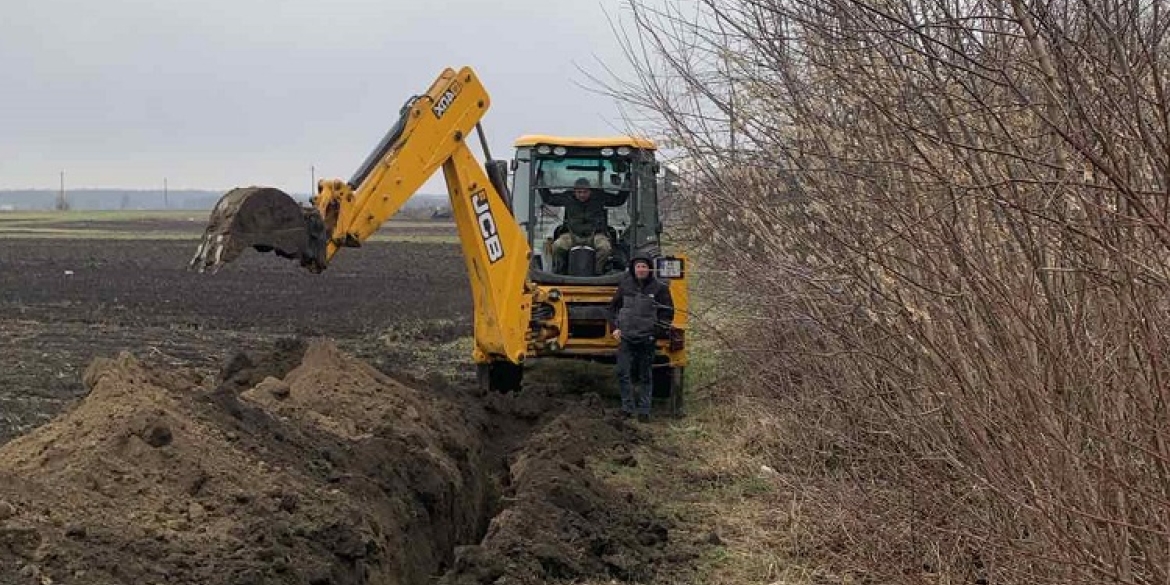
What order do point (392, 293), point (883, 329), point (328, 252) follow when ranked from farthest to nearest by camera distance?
point (392, 293)
point (328, 252)
point (883, 329)

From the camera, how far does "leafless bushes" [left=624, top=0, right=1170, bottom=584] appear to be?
3711 mm

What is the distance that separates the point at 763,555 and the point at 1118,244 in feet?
12.7

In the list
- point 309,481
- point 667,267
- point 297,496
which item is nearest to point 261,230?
point 309,481

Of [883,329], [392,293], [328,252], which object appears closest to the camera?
[883,329]

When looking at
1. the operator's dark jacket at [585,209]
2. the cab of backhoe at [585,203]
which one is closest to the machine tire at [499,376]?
the cab of backhoe at [585,203]

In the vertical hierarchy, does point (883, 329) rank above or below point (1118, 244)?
below

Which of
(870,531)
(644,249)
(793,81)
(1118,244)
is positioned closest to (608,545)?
(870,531)

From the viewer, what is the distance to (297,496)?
731 cm

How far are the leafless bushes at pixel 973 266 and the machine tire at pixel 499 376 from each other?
479 centimetres

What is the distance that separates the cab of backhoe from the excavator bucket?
12.9ft

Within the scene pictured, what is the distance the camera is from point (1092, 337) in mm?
4418

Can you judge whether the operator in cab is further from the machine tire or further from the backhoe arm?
the backhoe arm

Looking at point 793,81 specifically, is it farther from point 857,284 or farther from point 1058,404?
point 1058,404

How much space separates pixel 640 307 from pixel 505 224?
1419mm
